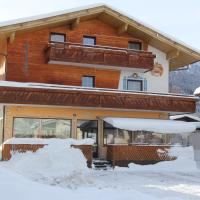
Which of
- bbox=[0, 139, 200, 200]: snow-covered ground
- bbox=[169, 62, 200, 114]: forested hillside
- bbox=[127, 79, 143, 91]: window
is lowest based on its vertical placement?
bbox=[0, 139, 200, 200]: snow-covered ground

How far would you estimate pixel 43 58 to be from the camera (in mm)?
22297

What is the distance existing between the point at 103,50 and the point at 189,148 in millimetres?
7239

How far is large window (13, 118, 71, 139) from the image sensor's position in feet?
67.6

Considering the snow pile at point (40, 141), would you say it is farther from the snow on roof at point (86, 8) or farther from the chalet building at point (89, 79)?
the snow on roof at point (86, 8)

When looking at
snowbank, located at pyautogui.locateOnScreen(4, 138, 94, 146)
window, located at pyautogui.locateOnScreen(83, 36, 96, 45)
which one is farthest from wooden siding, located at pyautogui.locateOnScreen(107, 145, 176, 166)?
window, located at pyautogui.locateOnScreen(83, 36, 96, 45)

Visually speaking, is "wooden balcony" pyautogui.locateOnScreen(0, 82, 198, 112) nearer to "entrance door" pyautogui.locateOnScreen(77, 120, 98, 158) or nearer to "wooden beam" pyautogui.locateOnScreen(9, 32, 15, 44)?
"entrance door" pyautogui.locateOnScreen(77, 120, 98, 158)

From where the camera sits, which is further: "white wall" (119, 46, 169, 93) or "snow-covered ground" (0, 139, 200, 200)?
"white wall" (119, 46, 169, 93)

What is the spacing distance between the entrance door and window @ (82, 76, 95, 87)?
7.43 feet

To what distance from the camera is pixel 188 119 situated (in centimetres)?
3306

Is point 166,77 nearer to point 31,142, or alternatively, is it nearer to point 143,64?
point 143,64

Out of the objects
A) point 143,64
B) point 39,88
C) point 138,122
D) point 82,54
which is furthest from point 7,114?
point 143,64

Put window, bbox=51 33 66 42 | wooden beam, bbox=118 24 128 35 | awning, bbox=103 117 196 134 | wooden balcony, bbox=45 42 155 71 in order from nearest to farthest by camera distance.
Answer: awning, bbox=103 117 196 134 → wooden balcony, bbox=45 42 155 71 → window, bbox=51 33 66 42 → wooden beam, bbox=118 24 128 35

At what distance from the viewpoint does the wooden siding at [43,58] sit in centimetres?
2173

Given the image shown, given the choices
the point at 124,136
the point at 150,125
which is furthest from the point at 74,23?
the point at 150,125
